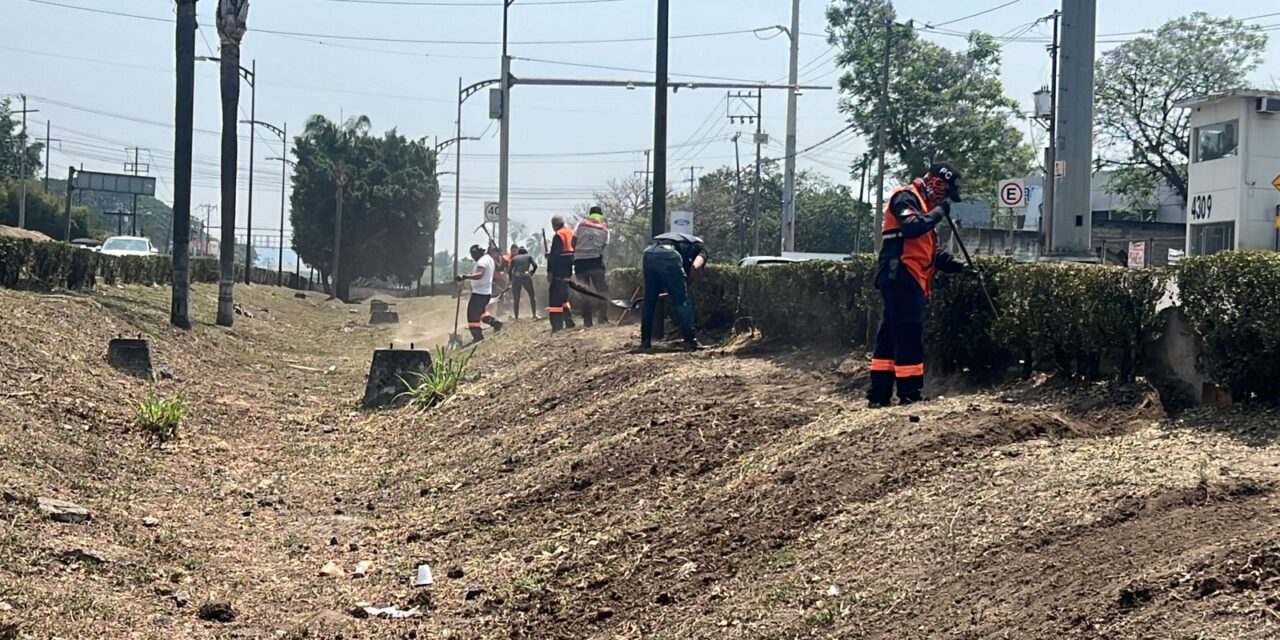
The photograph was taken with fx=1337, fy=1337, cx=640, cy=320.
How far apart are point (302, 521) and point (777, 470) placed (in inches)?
130

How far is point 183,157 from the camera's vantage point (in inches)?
792

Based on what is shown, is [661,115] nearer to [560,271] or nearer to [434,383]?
[560,271]

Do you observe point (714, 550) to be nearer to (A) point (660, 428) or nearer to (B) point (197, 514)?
(A) point (660, 428)

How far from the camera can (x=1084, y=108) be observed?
1362 cm

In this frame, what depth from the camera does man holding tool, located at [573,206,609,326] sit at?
17906 mm

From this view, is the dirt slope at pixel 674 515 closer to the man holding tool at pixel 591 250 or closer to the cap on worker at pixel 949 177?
the cap on worker at pixel 949 177

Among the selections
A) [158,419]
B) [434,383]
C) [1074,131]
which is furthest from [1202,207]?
[158,419]

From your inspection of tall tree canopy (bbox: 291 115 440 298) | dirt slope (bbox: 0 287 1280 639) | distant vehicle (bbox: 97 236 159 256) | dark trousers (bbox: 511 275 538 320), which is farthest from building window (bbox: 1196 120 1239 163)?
tall tree canopy (bbox: 291 115 440 298)

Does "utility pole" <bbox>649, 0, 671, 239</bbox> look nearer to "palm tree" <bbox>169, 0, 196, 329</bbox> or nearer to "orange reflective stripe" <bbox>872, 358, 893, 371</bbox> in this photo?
"palm tree" <bbox>169, 0, 196, 329</bbox>

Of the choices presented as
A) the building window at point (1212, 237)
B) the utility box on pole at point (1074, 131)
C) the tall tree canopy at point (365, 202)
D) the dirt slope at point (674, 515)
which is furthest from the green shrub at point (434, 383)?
the tall tree canopy at point (365, 202)

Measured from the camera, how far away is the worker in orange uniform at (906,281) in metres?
8.11

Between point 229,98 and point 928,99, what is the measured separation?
31752 mm

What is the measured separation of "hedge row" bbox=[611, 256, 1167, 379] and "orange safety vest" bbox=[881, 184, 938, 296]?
39cm

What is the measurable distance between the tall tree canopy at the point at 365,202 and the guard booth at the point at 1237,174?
142 ft
